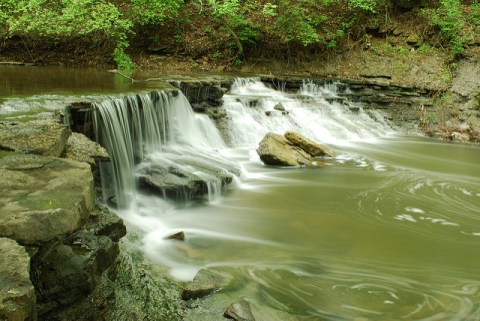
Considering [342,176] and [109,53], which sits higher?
[109,53]

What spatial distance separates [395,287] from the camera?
13.9 feet

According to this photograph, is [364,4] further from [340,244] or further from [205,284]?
[205,284]

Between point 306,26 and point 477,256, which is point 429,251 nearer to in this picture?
point 477,256

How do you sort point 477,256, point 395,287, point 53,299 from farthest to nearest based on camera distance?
point 477,256 → point 395,287 → point 53,299

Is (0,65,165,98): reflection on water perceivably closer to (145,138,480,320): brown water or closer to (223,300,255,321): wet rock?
(145,138,480,320): brown water

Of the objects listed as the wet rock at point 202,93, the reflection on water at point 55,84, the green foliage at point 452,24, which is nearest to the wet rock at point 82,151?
the reflection on water at point 55,84

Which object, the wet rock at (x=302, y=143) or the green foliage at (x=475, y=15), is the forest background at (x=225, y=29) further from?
the wet rock at (x=302, y=143)

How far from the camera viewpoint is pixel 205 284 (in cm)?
390

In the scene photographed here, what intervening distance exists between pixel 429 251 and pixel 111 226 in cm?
389

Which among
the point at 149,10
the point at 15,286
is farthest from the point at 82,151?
the point at 149,10

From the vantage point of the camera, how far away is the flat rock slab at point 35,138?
373 centimetres

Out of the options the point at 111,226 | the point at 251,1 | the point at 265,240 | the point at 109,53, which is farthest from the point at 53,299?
the point at 251,1

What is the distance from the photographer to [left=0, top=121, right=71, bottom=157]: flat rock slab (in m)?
3.73

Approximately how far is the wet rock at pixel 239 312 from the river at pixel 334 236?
133 millimetres
